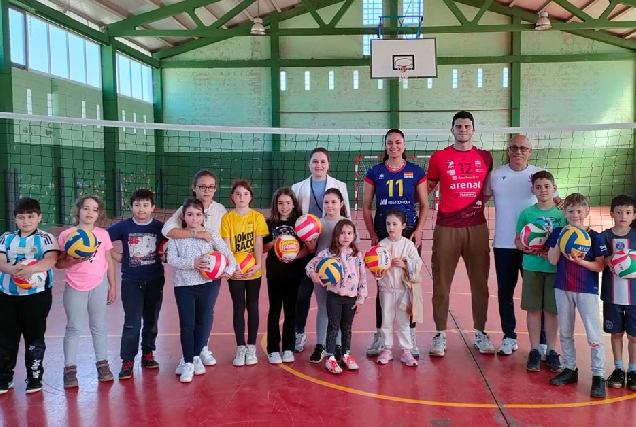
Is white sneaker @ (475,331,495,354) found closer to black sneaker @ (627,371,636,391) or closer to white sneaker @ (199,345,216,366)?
black sneaker @ (627,371,636,391)

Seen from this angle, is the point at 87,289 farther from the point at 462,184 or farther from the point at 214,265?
the point at 462,184

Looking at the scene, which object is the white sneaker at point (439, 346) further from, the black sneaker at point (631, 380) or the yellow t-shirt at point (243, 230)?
the yellow t-shirt at point (243, 230)

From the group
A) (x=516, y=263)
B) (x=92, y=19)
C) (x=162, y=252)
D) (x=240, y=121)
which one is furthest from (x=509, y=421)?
(x=240, y=121)

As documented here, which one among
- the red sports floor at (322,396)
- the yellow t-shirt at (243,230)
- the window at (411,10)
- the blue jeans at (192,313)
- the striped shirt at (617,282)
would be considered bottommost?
the red sports floor at (322,396)

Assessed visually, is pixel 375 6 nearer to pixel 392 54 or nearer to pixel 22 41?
pixel 392 54

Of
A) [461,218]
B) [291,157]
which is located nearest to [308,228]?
[461,218]

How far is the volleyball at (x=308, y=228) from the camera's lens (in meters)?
3.87

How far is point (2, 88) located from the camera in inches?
427

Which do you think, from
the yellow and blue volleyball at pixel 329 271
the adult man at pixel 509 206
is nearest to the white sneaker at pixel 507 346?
the adult man at pixel 509 206

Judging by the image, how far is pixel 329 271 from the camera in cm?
377

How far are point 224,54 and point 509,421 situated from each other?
18.1 m

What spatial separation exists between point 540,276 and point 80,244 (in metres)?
3.18

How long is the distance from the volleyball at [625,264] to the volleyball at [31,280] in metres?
3.70

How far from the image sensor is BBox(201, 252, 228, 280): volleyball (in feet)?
11.9
